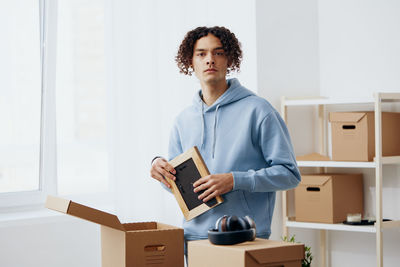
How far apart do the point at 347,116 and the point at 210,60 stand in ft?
4.34

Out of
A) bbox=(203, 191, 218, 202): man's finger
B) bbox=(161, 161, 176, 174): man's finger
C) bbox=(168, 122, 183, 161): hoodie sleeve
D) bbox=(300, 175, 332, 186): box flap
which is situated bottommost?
→ bbox=(300, 175, 332, 186): box flap

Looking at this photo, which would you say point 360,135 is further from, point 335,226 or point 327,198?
point 335,226

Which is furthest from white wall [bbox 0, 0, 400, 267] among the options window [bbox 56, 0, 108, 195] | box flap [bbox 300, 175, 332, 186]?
window [bbox 56, 0, 108, 195]

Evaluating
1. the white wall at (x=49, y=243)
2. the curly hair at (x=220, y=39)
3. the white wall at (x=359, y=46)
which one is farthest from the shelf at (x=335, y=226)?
the curly hair at (x=220, y=39)

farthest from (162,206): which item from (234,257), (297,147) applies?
(234,257)

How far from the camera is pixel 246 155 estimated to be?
1870 millimetres

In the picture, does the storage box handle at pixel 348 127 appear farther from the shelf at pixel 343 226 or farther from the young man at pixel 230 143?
the young man at pixel 230 143

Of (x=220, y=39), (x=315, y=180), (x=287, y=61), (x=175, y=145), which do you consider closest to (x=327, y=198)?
(x=315, y=180)

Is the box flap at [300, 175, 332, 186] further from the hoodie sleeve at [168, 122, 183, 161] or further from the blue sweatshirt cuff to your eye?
the blue sweatshirt cuff

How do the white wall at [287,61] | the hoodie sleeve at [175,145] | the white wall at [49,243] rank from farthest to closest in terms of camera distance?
1. the white wall at [287,61]
2. the white wall at [49,243]
3. the hoodie sleeve at [175,145]

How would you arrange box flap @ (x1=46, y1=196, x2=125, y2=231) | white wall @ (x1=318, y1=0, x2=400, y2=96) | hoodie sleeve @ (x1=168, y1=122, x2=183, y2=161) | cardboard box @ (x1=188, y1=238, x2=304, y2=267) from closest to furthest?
cardboard box @ (x1=188, y1=238, x2=304, y2=267), box flap @ (x1=46, y1=196, x2=125, y2=231), hoodie sleeve @ (x1=168, y1=122, x2=183, y2=161), white wall @ (x1=318, y1=0, x2=400, y2=96)

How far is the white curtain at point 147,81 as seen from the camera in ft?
10.1

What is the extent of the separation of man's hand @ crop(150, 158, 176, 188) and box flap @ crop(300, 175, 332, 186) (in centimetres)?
140

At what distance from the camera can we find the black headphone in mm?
1501
